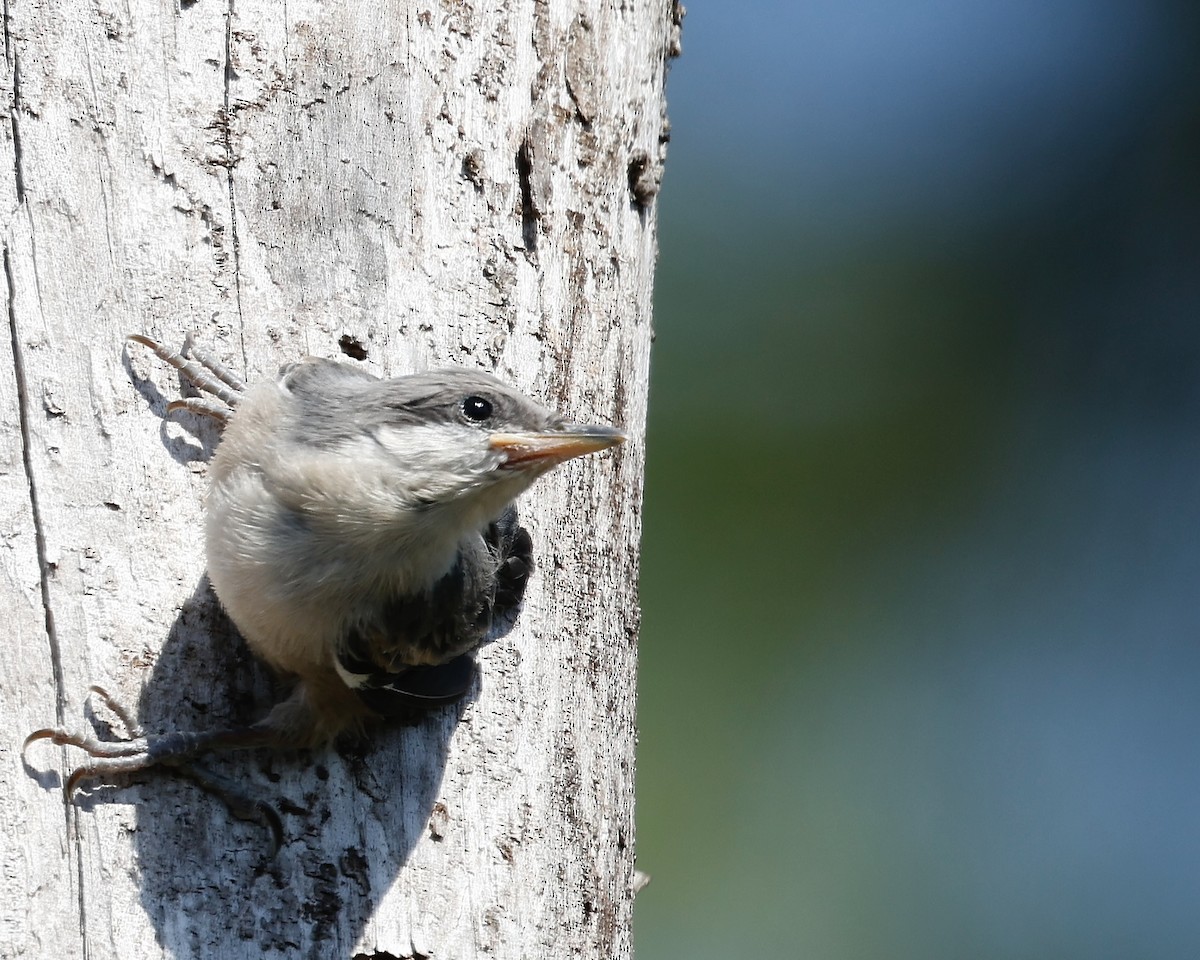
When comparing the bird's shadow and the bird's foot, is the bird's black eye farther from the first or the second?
the bird's foot

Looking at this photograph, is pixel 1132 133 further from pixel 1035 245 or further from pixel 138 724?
pixel 138 724

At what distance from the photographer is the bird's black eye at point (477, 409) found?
99.9 inches

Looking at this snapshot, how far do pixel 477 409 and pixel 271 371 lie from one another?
527mm

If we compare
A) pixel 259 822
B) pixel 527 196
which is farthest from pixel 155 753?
pixel 527 196

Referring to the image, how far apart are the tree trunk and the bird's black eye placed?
0.33 meters

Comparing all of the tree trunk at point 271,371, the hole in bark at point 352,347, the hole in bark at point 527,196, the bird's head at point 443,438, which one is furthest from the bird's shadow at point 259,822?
the hole in bark at point 527,196

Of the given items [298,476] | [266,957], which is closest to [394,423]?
[298,476]

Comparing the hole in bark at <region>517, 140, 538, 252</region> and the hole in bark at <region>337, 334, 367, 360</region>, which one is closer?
the hole in bark at <region>337, 334, 367, 360</region>

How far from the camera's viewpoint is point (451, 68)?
2916mm

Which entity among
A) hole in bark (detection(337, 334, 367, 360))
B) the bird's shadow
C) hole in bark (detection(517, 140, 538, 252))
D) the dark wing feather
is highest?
hole in bark (detection(517, 140, 538, 252))

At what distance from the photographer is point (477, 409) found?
2.54 meters

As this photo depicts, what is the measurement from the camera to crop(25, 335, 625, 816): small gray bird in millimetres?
2535

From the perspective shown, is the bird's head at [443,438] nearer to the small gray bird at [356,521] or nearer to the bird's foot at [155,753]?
the small gray bird at [356,521]

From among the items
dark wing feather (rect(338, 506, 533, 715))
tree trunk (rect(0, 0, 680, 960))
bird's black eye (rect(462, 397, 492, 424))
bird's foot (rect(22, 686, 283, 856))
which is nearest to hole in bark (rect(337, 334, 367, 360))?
tree trunk (rect(0, 0, 680, 960))
